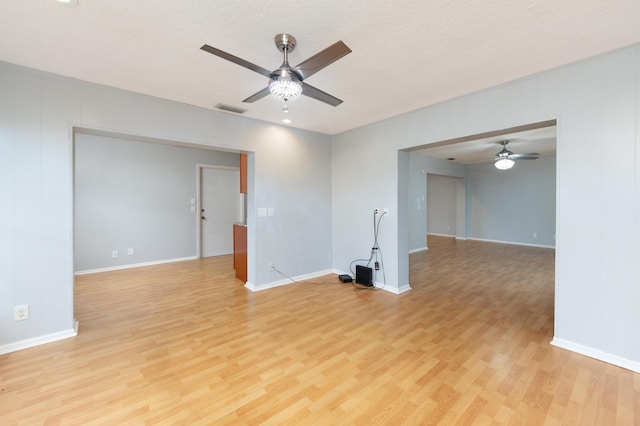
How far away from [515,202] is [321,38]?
804 centimetres

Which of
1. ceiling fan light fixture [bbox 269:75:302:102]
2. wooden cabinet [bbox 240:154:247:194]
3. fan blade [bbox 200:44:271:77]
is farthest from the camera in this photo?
wooden cabinet [bbox 240:154:247:194]

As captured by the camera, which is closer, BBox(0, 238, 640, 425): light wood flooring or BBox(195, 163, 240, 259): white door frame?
BBox(0, 238, 640, 425): light wood flooring

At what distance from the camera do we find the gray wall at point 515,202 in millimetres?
7000

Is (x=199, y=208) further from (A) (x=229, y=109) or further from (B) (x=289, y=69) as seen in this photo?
(B) (x=289, y=69)

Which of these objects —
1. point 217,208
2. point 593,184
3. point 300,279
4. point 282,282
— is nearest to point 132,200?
point 217,208

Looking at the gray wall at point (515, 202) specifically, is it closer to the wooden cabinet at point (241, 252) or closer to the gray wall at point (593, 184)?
the gray wall at point (593, 184)

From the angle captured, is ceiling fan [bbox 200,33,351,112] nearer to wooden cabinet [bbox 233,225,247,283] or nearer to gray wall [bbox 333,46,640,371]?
gray wall [bbox 333,46,640,371]

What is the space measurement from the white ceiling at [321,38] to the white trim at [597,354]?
2.42m

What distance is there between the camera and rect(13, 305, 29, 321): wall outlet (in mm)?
2314

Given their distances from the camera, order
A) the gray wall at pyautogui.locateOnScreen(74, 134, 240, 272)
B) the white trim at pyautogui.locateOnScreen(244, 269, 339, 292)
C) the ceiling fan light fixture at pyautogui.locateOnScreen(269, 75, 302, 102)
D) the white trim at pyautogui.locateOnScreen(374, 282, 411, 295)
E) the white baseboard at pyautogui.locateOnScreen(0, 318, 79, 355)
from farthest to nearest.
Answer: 1. the gray wall at pyautogui.locateOnScreen(74, 134, 240, 272)
2. the white trim at pyautogui.locateOnScreen(244, 269, 339, 292)
3. the white trim at pyautogui.locateOnScreen(374, 282, 411, 295)
4. the white baseboard at pyautogui.locateOnScreen(0, 318, 79, 355)
5. the ceiling fan light fixture at pyautogui.locateOnScreen(269, 75, 302, 102)

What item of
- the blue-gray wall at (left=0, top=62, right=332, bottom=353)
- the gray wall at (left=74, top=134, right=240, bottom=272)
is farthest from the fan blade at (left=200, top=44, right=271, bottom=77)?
the gray wall at (left=74, top=134, right=240, bottom=272)

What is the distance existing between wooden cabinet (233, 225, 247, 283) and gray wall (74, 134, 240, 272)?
1.88 m

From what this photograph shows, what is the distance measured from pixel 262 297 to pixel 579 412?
3.08 m

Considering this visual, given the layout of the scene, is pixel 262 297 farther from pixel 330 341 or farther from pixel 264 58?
pixel 264 58
